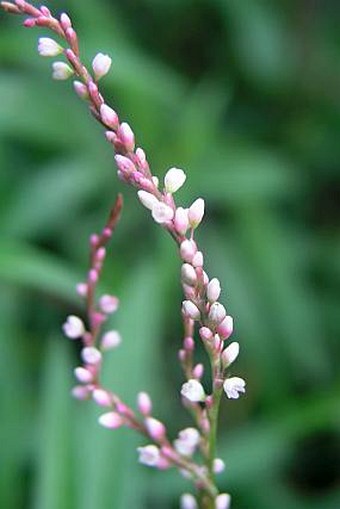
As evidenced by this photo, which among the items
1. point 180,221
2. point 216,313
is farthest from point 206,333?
point 180,221

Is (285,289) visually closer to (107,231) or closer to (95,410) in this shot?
(95,410)

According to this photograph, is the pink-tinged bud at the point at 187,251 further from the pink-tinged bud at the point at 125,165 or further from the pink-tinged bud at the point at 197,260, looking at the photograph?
the pink-tinged bud at the point at 125,165

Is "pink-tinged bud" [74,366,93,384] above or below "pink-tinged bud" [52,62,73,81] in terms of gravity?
below

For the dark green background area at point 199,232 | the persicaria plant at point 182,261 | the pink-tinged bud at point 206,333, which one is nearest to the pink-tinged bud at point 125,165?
the persicaria plant at point 182,261

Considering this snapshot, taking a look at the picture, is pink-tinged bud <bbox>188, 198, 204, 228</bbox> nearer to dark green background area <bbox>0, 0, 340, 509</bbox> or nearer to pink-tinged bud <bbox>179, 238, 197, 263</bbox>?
pink-tinged bud <bbox>179, 238, 197, 263</bbox>

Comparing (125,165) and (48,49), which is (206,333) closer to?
(125,165)

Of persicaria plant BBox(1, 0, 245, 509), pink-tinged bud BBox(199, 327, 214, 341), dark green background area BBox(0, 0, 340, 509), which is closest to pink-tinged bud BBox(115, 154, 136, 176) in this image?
persicaria plant BBox(1, 0, 245, 509)

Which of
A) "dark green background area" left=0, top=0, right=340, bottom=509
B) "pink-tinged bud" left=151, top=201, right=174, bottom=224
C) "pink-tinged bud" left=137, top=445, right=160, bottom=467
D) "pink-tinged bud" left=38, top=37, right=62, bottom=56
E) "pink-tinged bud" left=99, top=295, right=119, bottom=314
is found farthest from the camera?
"dark green background area" left=0, top=0, right=340, bottom=509
